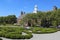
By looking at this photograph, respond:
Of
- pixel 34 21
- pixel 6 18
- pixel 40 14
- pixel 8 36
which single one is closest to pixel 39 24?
pixel 34 21

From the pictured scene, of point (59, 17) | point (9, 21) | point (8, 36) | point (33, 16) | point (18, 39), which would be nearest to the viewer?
point (18, 39)

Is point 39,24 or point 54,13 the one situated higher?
point 54,13

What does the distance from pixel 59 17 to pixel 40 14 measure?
7727 mm

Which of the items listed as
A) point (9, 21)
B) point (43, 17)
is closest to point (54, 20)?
point (43, 17)

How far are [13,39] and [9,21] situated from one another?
75.7 metres

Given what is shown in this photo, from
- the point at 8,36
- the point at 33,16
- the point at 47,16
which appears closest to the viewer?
the point at 8,36

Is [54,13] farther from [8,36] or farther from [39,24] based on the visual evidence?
[8,36]

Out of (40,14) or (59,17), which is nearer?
(59,17)

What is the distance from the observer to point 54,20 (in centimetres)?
4706

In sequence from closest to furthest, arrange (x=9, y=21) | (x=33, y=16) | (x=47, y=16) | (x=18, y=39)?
(x=18, y=39) → (x=47, y=16) → (x=33, y=16) → (x=9, y=21)

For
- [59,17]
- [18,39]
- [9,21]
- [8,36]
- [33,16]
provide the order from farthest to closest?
1. [9,21]
2. [33,16]
3. [59,17]
4. [8,36]
5. [18,39]

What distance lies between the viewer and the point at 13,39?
19062 millimetres

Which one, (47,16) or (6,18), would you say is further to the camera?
(6,18)

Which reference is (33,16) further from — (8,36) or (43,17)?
(8,36)
